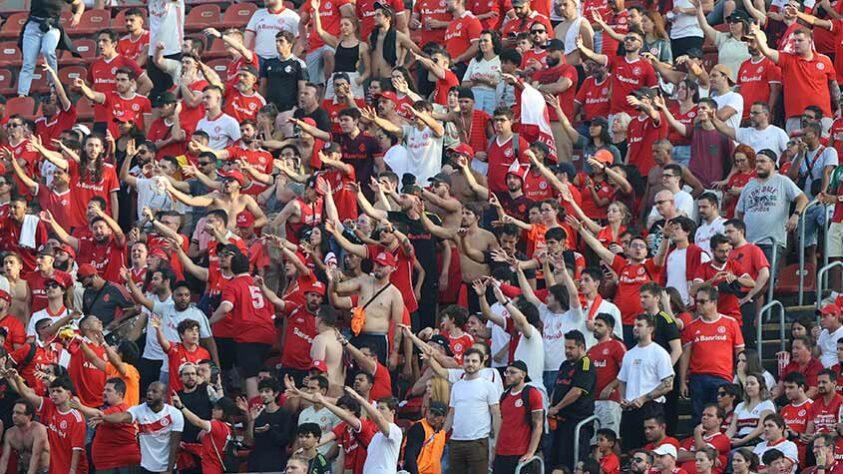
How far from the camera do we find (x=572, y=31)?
24109 millimetres

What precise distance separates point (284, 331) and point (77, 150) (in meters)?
3.88

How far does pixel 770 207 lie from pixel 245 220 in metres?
5.34

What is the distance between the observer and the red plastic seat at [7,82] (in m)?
27.5

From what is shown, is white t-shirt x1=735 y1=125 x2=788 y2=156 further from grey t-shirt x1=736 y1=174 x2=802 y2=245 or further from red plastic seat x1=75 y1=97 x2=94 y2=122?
red plastic seat x1=75 y1=97 x2=94 y2=122

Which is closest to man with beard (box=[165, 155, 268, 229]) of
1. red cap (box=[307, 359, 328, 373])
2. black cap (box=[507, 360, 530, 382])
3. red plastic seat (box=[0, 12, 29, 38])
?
red cap (box=[307, 359, 328, 373])

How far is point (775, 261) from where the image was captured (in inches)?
800

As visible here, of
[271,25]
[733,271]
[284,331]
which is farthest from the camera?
[271,25]

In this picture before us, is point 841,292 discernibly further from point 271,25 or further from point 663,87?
point 271,25

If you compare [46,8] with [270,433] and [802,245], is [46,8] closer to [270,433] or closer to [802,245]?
[270,433]

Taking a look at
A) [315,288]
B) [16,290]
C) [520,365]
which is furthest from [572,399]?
[16,290]

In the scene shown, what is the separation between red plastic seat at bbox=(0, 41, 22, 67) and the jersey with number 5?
816 centimetres

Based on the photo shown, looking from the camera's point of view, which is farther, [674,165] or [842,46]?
[842,46]

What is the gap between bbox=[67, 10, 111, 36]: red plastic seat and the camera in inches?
1106

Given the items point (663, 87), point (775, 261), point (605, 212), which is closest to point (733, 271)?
point (775, 261)
